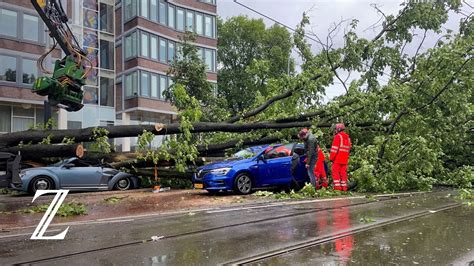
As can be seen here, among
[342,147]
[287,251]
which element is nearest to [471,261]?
[287,251]

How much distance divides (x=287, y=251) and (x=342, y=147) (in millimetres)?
6690

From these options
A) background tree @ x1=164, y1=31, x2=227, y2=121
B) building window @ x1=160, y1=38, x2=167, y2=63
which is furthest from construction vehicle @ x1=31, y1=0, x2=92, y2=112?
building window @ x1=160, y1=38, x2=167, y2=63

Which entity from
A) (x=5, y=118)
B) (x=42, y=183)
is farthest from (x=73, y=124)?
(x=42, y=183)

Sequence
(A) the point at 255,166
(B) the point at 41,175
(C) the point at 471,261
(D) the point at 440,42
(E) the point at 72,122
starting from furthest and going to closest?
(E) the point at 72,122, (B) the point at 41,175, (D) the point at 440,42, (A) the point at 255,166, (C) the point at 471,261

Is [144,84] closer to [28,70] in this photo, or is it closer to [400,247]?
[28,70]

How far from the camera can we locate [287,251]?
524cm

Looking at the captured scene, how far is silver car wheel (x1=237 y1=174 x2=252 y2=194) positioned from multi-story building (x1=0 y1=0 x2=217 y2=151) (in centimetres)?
1858

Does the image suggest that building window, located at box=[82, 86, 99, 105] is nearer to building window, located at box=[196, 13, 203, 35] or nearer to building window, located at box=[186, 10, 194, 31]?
building window, located at box=[186, 10, 194, 31]

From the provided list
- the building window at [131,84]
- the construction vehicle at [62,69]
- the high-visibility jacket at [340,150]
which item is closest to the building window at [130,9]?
the building window at [131,84]

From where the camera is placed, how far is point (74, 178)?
612 inches

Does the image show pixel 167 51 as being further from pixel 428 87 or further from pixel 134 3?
pixel 428 87

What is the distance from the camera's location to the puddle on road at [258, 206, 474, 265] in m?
4.83

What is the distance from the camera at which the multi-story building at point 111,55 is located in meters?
28.0

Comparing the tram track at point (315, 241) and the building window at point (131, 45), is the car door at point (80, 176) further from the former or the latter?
the building window at point (131, 45)
